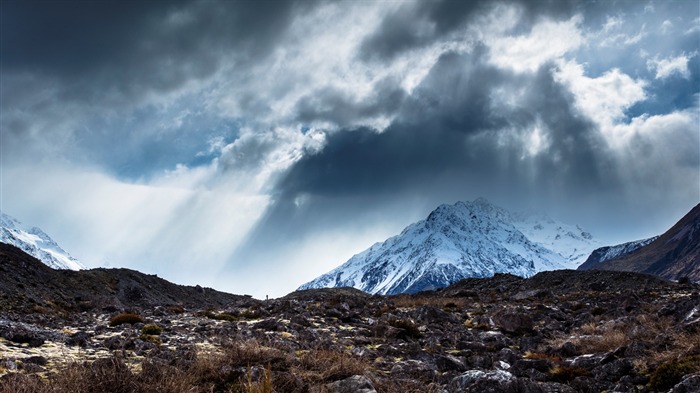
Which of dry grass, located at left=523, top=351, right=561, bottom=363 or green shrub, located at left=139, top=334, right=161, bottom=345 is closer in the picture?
green shrub, located at left=139, top=334, right=161, bottom=345

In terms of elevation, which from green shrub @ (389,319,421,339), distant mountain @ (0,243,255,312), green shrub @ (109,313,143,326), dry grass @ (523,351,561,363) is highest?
distant mountain @ (0,243,255,312)

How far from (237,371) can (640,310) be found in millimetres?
20116

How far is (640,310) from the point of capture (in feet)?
69.7

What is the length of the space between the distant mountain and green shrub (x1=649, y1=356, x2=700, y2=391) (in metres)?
28.3

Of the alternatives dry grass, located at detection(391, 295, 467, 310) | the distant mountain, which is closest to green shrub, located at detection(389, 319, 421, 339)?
dry grass, located at detection(391, 295, 467, 310)

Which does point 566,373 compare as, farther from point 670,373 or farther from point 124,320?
point 124,320

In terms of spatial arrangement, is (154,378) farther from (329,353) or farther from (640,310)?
(640,310)

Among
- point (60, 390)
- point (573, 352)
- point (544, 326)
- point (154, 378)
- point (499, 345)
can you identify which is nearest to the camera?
point (60, 390)

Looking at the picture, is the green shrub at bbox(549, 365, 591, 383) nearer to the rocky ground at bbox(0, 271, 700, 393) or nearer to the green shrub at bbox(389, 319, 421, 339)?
the rocky ground at bbox(0, 271, 700, 393)

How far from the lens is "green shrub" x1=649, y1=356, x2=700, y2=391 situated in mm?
9000

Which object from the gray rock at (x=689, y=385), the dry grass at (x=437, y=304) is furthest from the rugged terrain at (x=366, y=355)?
the dry grass at (x=437, y=304)

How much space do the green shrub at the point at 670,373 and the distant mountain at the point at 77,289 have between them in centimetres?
2832

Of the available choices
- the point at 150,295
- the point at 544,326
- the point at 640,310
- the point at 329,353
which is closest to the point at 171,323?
the point at 329,353

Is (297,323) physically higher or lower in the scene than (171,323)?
lower
